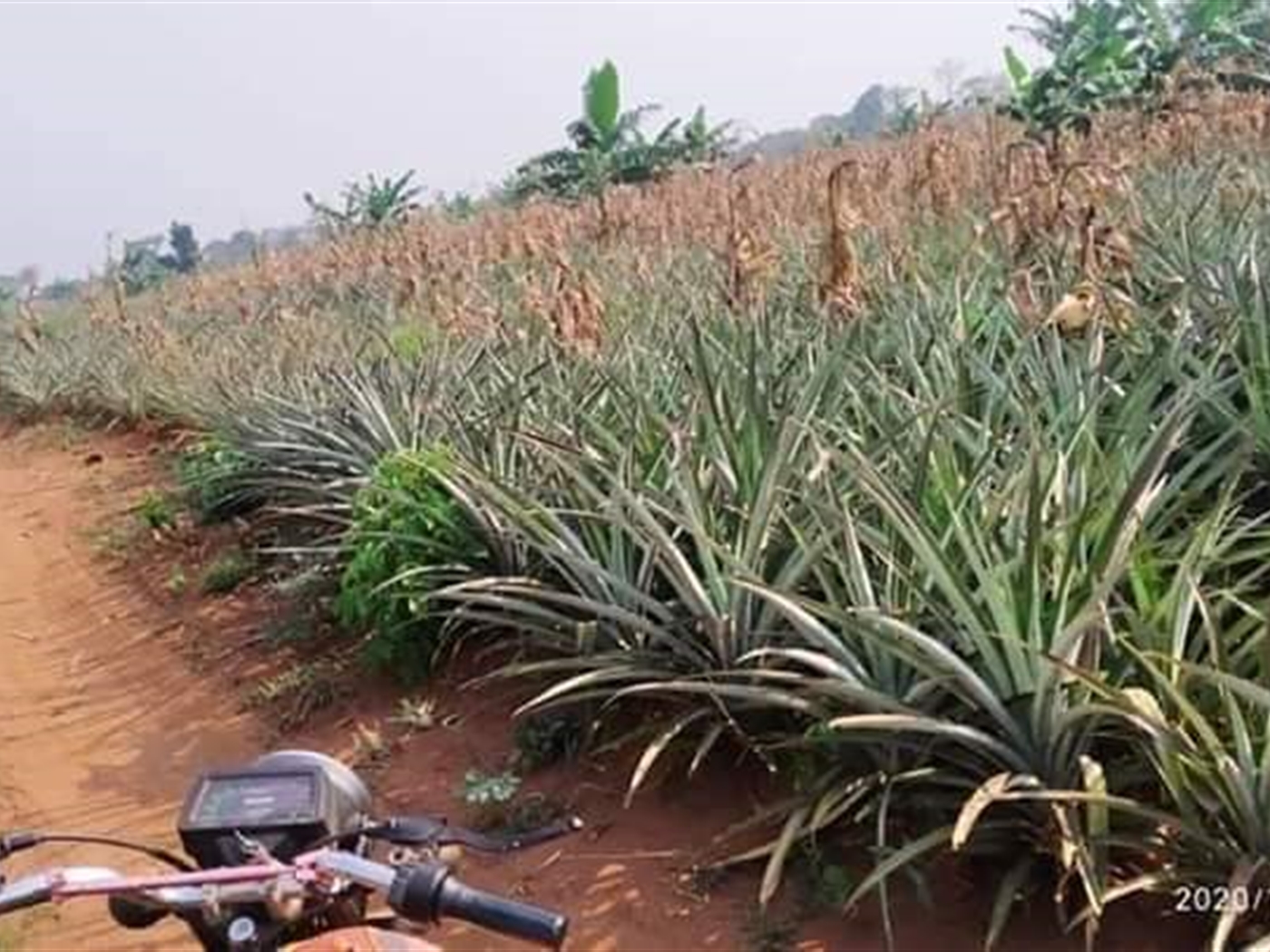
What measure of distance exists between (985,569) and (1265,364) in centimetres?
162

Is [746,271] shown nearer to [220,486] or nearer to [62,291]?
[220,486]

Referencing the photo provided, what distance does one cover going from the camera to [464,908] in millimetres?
1600

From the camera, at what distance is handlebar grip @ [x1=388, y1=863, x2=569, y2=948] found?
155 cm

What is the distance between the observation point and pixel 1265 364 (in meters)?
4.16

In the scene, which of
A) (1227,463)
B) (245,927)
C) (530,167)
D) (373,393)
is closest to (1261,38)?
(530,167)

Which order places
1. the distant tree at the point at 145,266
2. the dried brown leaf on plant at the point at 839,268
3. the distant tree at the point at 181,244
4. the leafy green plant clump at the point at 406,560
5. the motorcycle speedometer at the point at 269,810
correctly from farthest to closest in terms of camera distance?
the distant tree at the point at 181,244 < the distant tree at the point at 145,266 < the dried brown leaf on plant at the point at 839,268 < the leafy green plant clump at the point at 406,560 < the motorcycle speedometer at the point at 269,810

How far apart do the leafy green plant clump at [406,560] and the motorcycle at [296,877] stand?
293 centimetres

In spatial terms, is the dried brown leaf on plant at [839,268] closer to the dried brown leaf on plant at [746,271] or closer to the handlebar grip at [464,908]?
the dried brown leaf on plant at [746,271]

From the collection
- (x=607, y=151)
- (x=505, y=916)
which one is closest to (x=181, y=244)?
(x=607, y=151)

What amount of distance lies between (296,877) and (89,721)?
447cm

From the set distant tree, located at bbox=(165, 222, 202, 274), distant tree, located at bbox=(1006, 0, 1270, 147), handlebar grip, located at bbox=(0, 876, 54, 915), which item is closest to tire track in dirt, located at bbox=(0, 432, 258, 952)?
handlebar grip, located at bbox=(0, 876, 54, 915)

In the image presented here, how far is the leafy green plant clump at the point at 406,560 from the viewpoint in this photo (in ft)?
16.8

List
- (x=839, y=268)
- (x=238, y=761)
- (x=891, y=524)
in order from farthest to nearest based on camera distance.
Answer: (x=839, y=268), (x=238, y=761), (x=891, y=524)
